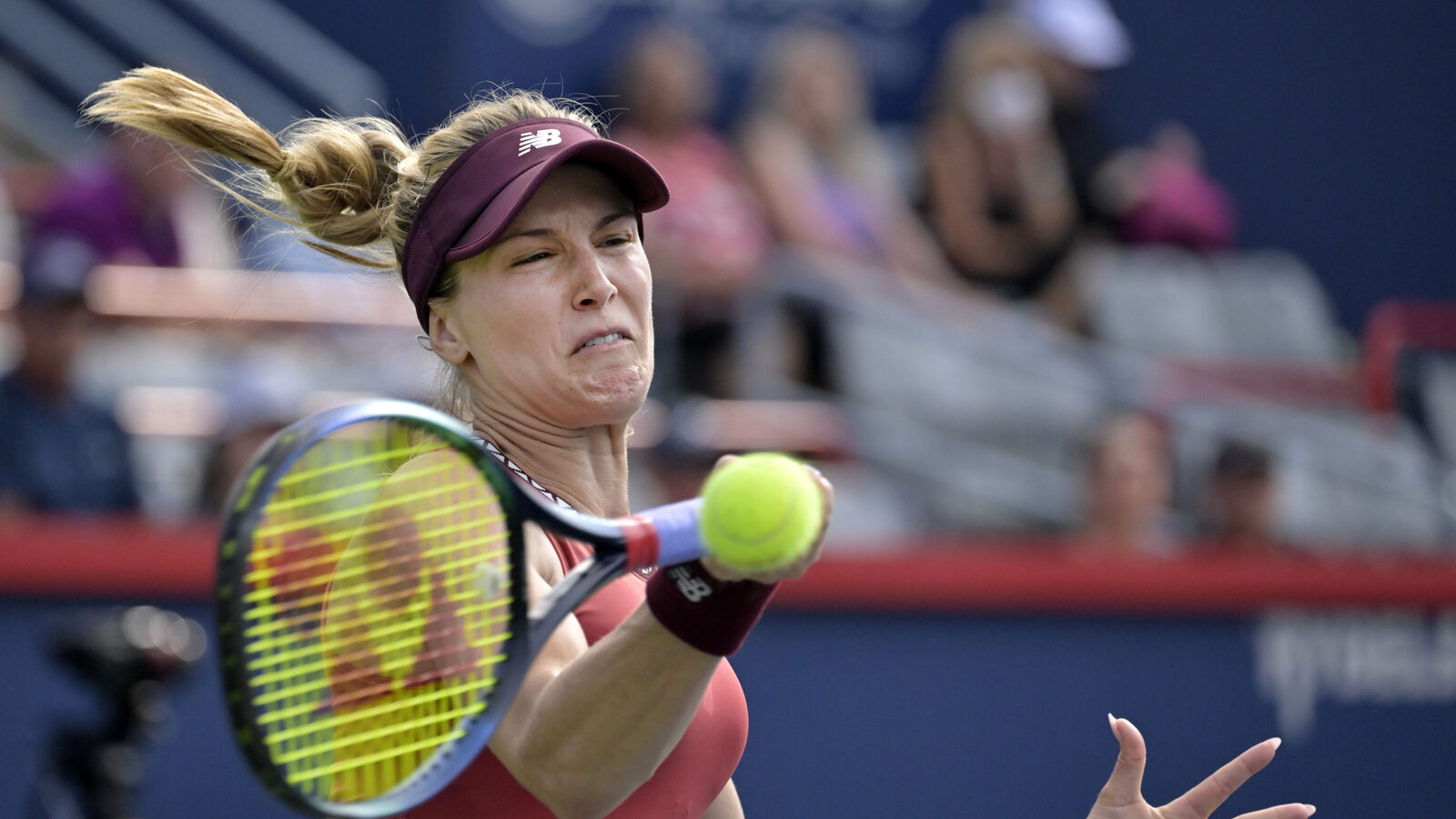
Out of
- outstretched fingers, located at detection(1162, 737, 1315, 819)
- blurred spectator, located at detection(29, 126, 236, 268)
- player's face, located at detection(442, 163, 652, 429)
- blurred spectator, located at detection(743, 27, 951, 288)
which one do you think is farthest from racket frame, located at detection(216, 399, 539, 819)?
blurred spectator, located at detection(743, 27, 951, 288)

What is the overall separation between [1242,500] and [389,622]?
436 cm

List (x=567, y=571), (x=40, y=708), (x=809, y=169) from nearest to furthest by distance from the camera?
1. (x=567, y=571)
2. (x=40, y=708)
3. (x=809, y=169)

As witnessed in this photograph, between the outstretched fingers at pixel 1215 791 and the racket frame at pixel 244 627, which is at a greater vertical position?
the racket frame at pixel 244 627

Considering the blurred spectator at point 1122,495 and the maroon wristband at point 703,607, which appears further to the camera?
the blurred spectator at point 1122,495

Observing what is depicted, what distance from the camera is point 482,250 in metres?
1.95

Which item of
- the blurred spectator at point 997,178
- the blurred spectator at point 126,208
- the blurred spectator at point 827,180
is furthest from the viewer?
the blurred spectator at point 997,178

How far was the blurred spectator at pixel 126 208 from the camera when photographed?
5.42 meters

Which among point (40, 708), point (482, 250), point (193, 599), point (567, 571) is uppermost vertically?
point (482, 250)

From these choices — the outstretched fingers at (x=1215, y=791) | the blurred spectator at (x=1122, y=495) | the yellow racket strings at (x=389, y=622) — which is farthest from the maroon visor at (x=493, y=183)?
the blurred spectator at (x=1122, y=495)

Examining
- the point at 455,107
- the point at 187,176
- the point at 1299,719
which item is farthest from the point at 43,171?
the point at 1299,719

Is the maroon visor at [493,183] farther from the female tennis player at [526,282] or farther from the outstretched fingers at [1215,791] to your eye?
the outstretched fingers at [1215,791]

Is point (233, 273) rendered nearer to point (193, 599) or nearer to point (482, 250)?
point (193, 599)

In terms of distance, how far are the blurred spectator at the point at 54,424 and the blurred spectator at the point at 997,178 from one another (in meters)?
3.24

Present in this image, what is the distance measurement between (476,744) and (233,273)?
4.27 m
